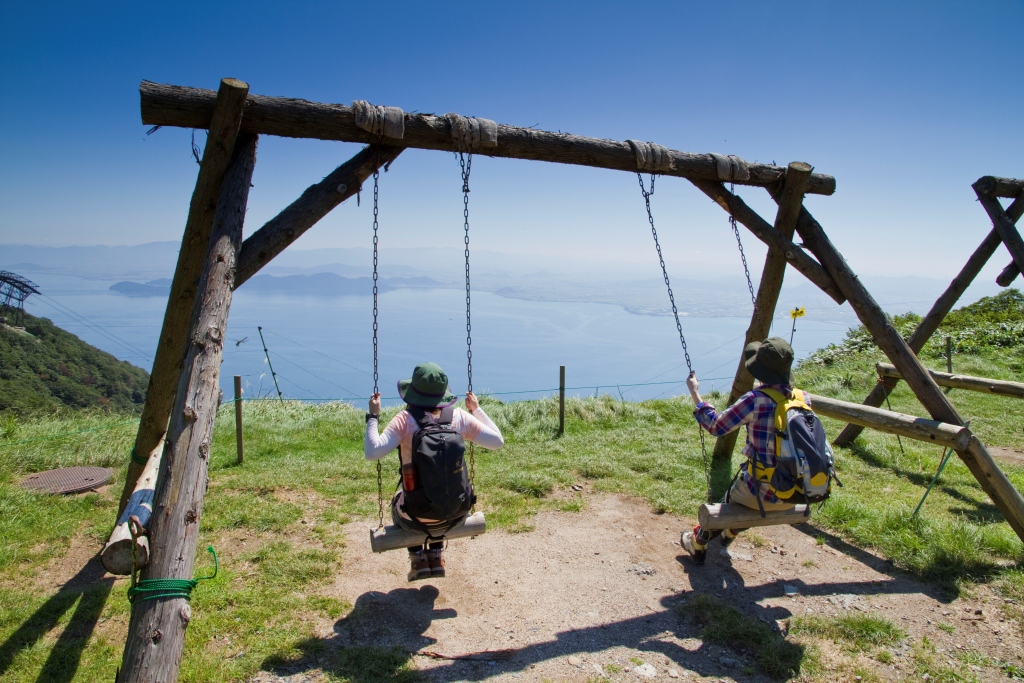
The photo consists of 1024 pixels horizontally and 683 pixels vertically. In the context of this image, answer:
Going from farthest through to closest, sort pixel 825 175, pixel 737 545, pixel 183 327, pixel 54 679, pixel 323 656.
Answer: pixel 825 175
pixel 737 545
pixel 183 327
pixel 323 656
pixel 54 679

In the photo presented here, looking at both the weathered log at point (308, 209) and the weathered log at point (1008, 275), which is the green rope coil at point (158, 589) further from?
the weathered log at point (1008, 275)

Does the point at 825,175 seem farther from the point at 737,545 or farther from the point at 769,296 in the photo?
the point at 737,545

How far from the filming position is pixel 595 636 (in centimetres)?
456

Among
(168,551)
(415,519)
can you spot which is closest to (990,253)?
(415,519)

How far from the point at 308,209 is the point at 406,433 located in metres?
1.90

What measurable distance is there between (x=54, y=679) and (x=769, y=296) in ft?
24.1

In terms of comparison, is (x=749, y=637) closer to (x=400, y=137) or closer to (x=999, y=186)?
(x=400, y=137)

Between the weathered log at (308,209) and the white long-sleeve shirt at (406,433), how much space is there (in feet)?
4.68

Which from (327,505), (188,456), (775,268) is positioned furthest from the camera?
(327,505)

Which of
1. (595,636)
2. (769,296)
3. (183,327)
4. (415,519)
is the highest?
(769,296)

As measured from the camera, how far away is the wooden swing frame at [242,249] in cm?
304

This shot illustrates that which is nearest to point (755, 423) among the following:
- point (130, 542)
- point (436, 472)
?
point (436, 472)

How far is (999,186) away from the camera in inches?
274

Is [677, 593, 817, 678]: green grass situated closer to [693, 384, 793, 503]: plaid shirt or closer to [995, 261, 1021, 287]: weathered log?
[693, 384, 793, 503]: plaid shirt
